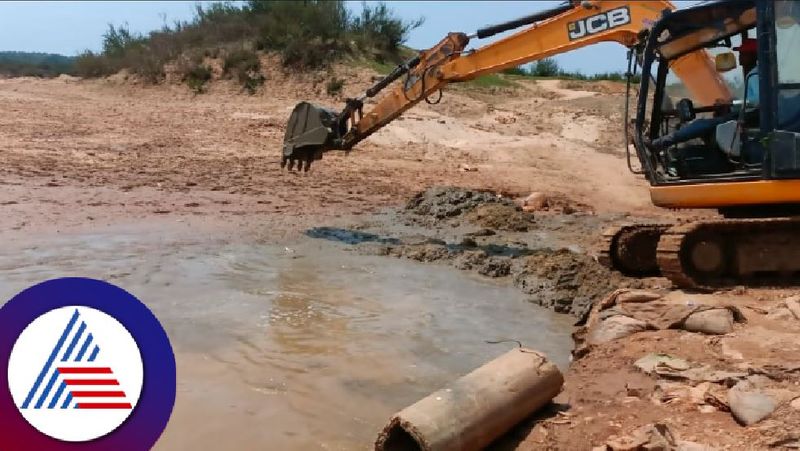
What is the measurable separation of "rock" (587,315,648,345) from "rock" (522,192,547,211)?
6.41 meters

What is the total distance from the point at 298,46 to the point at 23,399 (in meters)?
20.5

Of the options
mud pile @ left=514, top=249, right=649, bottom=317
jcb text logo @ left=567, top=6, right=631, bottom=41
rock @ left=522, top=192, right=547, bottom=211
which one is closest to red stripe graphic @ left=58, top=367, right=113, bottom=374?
mud pile @ left=514, top=249, right=649, bottom=317

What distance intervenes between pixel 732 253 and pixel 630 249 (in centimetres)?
112

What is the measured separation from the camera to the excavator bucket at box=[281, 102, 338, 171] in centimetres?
1001

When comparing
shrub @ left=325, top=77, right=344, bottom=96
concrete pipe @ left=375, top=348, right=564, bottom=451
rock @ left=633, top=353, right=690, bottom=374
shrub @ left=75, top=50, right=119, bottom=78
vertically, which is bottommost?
rock @ left=633, top=353, right=690, bottom=374

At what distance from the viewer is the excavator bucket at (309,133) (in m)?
10.0

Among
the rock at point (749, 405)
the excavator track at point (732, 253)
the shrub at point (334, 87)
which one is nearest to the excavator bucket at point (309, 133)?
the excavator track at point (732, 253)

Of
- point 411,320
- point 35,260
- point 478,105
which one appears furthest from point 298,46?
point 411,320

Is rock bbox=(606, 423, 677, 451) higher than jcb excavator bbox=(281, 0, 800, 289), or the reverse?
jcb excavator bbox=(281, 0, 800, 289)

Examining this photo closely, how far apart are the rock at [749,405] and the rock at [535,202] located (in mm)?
8000

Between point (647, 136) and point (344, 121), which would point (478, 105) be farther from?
point (647, 136)

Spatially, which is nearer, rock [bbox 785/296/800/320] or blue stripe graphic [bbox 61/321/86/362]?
blue stripe graphic [bbox 61/321/86/362]

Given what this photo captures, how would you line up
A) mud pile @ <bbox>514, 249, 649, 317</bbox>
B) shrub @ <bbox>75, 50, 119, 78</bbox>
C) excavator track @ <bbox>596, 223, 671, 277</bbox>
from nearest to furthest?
mud pile @ <bbox>514, 249, 649, 317</bbox>
excavator track @ <bbox>596, 223, 671, 277</bbox>
shrub @ <bbox>75, 50, 119, 78</bbox>

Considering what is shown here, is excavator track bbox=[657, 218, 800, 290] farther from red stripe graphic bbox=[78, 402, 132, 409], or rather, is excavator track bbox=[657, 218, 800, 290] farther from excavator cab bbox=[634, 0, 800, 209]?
red stripe graphic bbox=[78, 402, 132, 409]
